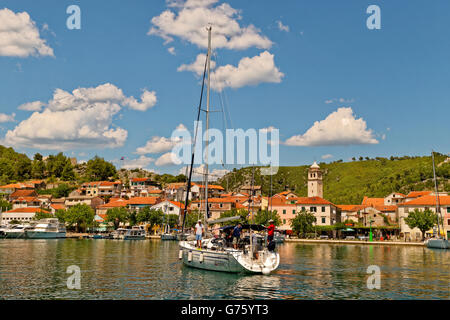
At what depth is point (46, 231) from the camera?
95750 millimetres

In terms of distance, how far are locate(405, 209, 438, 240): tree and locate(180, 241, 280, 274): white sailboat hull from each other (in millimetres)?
64004

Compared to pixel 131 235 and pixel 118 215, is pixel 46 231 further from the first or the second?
pixel 118 215

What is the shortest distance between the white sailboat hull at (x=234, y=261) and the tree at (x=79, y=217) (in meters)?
87.5

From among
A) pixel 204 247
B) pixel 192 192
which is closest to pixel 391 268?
pixel 204 247

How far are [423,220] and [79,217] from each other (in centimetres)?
8223

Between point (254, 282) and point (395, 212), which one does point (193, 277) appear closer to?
point (254, 282)

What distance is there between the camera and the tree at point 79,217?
113750 mm

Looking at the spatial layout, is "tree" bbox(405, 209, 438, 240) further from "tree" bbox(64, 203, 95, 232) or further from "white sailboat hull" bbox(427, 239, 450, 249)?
"tree" bbox(64, 203, 95, 232)

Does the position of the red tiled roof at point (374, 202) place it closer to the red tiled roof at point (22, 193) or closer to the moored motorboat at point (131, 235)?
the moored motorboat at point (131, 235)

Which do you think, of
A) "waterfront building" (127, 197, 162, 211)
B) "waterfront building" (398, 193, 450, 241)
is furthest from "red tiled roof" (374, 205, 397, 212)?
"waterfront building" (127, 197, 162, 211)

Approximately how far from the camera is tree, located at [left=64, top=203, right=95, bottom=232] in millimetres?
113750

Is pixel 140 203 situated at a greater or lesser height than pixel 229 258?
greater

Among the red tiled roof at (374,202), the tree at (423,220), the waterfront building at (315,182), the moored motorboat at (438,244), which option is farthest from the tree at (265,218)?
the red tiled roof at (374,202)

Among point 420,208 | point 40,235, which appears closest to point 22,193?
point 40,235
